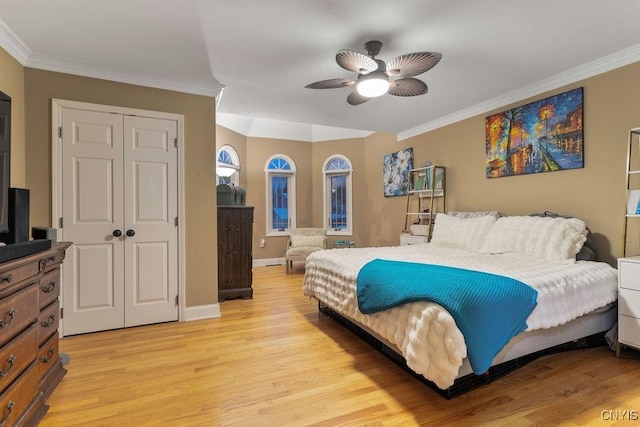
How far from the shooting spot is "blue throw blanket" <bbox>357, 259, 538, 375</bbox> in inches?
61.9

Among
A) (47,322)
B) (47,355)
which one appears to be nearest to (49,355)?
(47,355)

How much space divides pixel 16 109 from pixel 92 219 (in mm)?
1041

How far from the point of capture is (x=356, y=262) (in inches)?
107

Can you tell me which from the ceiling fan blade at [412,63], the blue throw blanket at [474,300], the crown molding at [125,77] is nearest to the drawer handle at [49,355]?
the blue throw blanket at [474,300]

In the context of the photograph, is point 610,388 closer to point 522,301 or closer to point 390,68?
point 522,301

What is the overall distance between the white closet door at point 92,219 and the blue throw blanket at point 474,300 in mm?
2500

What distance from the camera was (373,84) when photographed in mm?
2332

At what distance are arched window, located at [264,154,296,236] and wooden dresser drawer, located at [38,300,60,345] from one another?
14.5 feet

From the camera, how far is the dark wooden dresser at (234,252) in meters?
3.91

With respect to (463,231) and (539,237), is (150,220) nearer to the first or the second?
(463,231)

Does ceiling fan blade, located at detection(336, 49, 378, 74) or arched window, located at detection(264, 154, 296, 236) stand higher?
ceiling fan blade, located at detection(336, 49, 378, 74)

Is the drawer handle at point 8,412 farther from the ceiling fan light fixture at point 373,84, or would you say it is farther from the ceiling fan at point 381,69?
the ceiling fan light fixture at point 373,84

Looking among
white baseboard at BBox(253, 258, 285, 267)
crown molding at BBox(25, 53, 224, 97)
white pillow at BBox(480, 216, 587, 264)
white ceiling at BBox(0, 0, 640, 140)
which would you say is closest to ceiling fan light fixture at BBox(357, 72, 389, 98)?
white ceiling at BBox(0, 0, 640, 140)

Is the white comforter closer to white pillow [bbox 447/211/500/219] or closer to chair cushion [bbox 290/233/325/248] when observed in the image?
white pillow [bbox 447/211/500/219]
